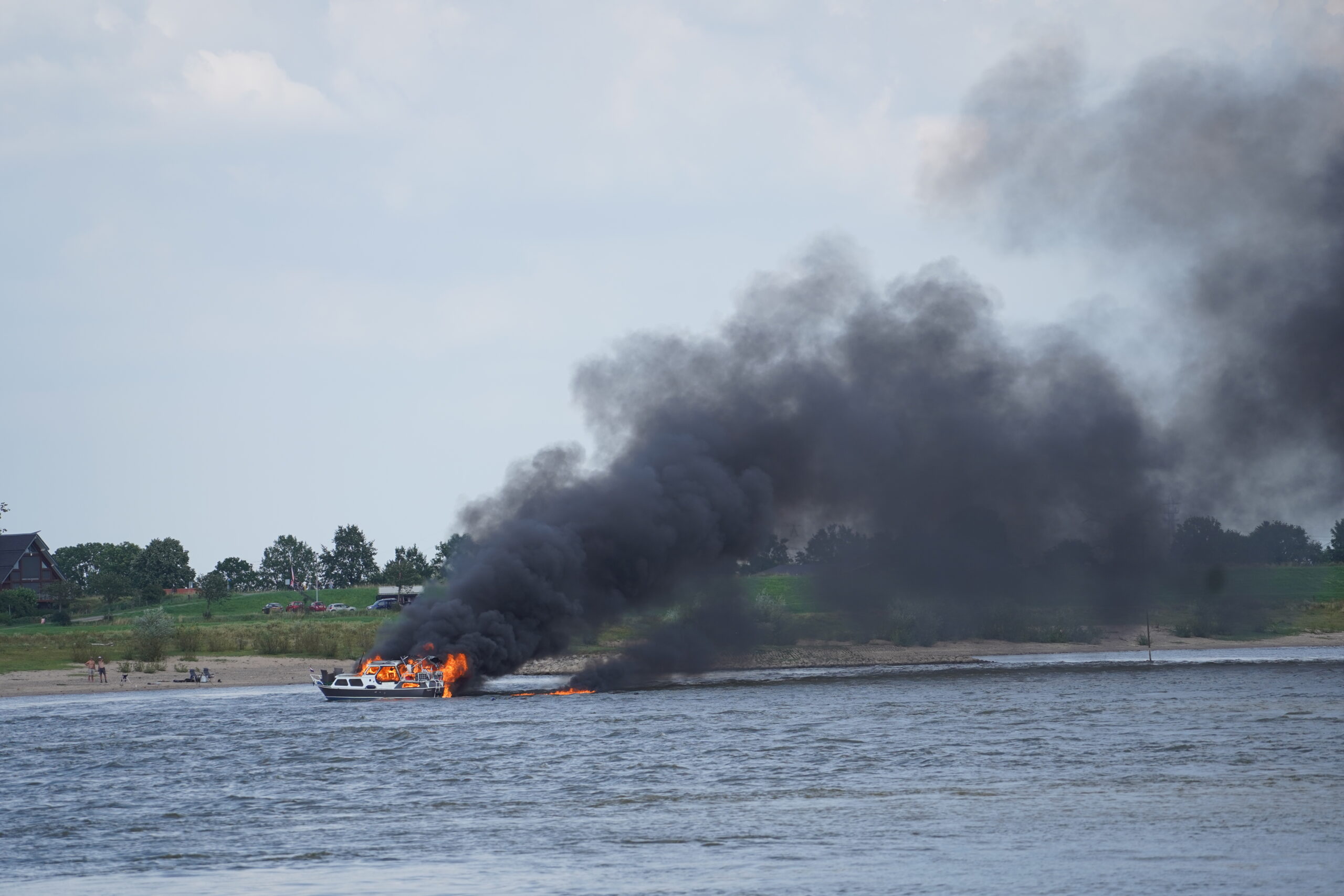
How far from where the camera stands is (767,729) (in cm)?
6888

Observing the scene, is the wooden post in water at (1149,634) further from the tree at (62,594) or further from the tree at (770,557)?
the tree at (62,594)

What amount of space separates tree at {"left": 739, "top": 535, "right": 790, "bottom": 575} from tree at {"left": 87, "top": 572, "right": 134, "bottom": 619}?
93.8 meters

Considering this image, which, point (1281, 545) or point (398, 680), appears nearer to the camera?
point (398, 680)

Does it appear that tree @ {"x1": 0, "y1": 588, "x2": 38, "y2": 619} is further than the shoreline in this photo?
Yes

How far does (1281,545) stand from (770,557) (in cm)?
5463

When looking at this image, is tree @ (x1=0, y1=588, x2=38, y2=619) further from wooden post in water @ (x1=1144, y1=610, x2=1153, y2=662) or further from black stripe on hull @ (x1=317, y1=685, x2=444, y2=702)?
wooden post in water @ (x1=1144, y1=610, x2=1153, y2=662)

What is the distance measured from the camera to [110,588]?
181250 mm

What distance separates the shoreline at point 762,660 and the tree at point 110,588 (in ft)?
232

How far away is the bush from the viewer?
114875 mm

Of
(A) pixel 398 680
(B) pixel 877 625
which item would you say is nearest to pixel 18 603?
(A) pixel 398 680

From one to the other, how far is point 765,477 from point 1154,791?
209 feet

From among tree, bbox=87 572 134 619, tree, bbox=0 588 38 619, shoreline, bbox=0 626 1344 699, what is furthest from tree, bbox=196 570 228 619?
shoreline, bbox=0 626 1344 699

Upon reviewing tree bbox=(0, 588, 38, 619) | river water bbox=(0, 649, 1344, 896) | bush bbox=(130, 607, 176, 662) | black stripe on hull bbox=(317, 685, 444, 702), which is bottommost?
river water bbox=(0, 649, 1344, 896)

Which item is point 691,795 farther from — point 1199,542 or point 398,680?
point 1199,542
